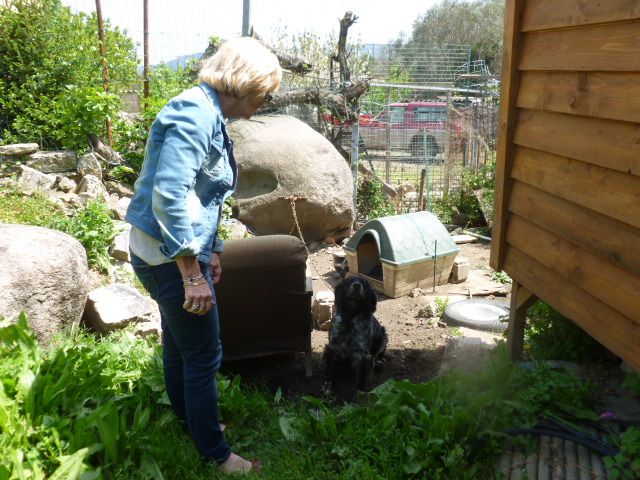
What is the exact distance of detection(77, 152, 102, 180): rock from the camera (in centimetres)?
750

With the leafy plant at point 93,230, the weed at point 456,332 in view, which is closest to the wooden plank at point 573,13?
the weed at point 456,332

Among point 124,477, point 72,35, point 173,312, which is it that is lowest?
point 124,477

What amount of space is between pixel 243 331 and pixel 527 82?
8.92 feet

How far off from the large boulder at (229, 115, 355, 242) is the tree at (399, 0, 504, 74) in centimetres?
2429

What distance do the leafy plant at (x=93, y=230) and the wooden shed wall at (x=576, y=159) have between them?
405cm

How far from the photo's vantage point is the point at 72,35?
8.75 meters

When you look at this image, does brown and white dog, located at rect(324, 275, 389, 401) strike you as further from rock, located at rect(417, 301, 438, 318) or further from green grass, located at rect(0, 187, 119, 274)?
green grass, located at rect(0, 187, 119, 274)

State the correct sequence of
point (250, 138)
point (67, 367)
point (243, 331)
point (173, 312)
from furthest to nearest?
point (250, 138) < point (243, 331) < point (67, 367) < point (173, 312)

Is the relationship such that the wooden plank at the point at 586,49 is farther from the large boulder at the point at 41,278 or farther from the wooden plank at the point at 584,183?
the large boulder at the point at 41,278

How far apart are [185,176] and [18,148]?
6375 mm

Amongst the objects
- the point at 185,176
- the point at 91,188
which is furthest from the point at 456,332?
the point at 91,188

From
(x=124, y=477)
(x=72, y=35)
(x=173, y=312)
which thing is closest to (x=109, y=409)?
(x=124, y=477)

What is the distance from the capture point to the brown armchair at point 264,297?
4098 mm

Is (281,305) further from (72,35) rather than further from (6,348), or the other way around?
(72,35)
